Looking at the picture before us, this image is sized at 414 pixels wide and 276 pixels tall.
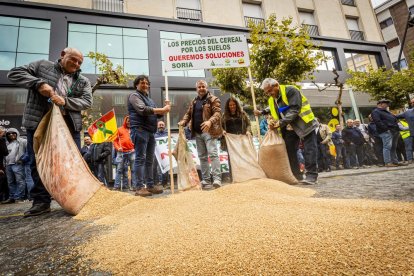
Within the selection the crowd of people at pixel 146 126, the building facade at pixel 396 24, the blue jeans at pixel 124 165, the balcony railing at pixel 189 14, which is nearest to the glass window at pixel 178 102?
the balcony railing at pixel 189 14

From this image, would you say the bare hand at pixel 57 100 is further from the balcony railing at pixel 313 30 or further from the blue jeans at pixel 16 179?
the balcony railing at pixel 313 30

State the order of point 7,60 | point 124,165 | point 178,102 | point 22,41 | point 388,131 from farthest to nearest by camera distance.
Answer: point 178,102 → point 22,41 → point 7,60 → point 388,131 → point 124,165

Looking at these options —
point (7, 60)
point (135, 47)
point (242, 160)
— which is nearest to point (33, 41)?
point (7, 60)

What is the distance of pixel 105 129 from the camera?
23.0 ft

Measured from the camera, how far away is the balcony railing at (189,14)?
13859mm

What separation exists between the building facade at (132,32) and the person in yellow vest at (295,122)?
212 inches

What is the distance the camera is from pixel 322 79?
1655cm

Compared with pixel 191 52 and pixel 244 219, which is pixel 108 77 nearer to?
pixel 191 52

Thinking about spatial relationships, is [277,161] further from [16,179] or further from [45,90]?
[16,179]

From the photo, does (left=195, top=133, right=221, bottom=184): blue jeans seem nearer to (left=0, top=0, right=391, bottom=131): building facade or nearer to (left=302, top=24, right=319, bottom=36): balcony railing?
(left=0, top=0, right=391, bottom=131): building facade

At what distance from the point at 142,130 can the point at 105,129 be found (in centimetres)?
404

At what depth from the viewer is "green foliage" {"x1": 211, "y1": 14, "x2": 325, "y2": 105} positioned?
9805 mm

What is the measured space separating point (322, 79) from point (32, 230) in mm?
18033

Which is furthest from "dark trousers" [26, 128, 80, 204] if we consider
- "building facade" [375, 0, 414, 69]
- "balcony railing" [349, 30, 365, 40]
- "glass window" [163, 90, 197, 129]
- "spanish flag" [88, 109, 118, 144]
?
"building facade" [375, 0, 414, 69]
